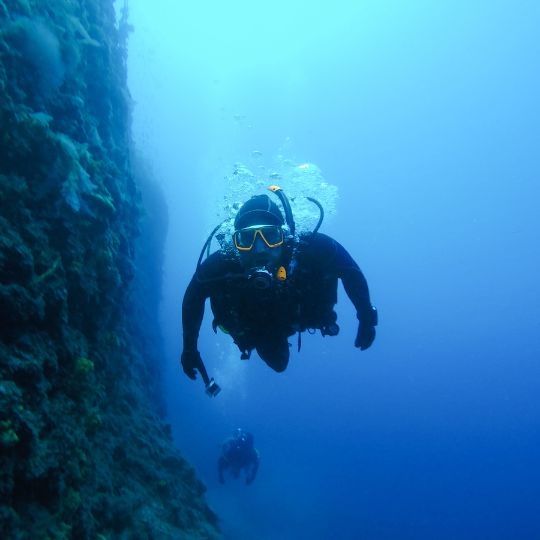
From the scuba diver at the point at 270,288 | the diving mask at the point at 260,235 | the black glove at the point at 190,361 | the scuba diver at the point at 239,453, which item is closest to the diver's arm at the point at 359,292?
the scuba diver at the point at 270,288

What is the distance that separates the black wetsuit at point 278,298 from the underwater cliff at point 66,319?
1540 millimetres

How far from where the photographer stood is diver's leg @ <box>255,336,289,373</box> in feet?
15.6

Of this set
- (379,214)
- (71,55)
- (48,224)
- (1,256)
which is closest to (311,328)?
(1,256)

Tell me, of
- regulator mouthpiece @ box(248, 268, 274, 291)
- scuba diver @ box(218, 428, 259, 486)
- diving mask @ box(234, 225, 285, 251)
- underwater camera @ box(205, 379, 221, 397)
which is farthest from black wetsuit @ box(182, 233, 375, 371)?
scuba diver @ box(218, 428, 259, 486)

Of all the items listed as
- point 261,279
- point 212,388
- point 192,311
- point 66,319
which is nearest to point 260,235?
point 261,279

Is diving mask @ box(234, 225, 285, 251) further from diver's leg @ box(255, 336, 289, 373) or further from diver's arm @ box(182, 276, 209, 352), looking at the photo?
diver's leg @ box(255, 336, 289, 373)

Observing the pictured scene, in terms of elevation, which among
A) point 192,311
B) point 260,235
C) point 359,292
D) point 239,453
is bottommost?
point 192,311

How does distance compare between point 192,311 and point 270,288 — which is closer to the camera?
point 270,288

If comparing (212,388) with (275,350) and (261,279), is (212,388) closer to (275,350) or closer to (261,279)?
(275,350)

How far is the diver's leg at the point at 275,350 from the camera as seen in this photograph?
15.6 ft

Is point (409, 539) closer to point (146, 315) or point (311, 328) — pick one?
point (146, 315)

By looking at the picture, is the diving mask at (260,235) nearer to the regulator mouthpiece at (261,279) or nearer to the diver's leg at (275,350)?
the regulator mouthpiece at (261,279)

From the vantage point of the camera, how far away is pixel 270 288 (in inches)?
169

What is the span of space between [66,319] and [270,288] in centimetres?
258
